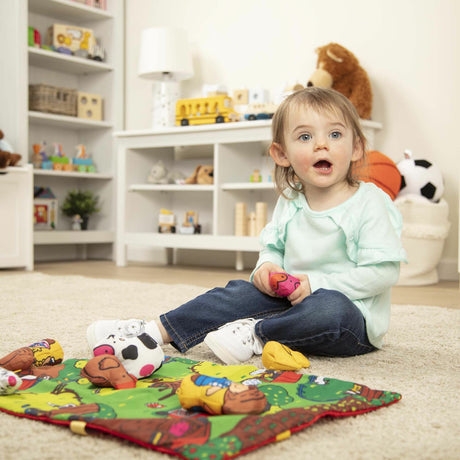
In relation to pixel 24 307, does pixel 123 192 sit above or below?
above

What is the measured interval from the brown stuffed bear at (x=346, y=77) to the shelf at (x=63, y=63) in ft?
4.94

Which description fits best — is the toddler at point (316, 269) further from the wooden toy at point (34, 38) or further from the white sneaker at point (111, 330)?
the wooden toy at point (34, 38)

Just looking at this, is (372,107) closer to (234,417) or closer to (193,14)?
(193,14)

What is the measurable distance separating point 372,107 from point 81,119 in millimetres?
1695

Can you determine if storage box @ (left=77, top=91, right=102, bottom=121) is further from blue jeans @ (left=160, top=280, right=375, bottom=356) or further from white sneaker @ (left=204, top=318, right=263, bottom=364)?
white sneaker @ (left=204, top=318, right=263, bottom=364)

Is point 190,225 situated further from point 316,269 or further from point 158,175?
point 316,269

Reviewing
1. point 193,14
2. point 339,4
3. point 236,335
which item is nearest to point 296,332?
point 236,335

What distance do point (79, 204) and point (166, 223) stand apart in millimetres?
718

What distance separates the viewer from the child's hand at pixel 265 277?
1.16m

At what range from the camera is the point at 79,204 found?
3607 millimetres

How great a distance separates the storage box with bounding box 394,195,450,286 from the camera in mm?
2365

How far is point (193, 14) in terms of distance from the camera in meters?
3.39

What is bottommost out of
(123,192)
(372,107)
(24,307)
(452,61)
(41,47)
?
(24,307)

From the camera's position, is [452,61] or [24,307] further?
[452,61]
